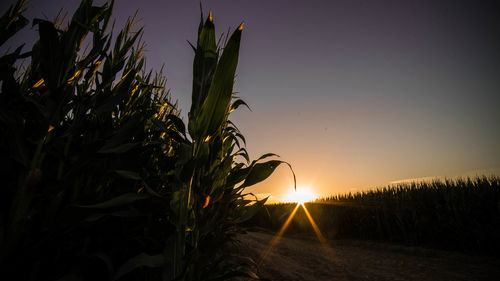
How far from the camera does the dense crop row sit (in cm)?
517

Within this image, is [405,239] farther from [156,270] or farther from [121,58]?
[121,58]

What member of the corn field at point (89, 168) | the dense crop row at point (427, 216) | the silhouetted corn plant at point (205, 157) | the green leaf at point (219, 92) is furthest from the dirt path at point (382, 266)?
the green leaf at point (219, 92)

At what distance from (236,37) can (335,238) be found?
9035 millimetres

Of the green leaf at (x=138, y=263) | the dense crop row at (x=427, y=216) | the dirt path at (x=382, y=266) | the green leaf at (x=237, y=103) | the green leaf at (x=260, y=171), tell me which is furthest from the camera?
the dense crop row at (x=427, y=216)

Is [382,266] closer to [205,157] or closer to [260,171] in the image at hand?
[260,171]

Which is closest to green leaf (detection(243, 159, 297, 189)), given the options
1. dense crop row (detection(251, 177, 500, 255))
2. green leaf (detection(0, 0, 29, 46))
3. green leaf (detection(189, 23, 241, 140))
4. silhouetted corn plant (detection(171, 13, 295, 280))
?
silhouetted corn plant (detection(171, 13, 295, 280))

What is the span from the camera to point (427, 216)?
607 centimetres

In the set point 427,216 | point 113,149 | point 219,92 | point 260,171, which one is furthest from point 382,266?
point 113,149

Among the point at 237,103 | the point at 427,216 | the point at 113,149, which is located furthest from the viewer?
the point at 427,216

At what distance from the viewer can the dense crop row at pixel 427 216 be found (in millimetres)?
5168

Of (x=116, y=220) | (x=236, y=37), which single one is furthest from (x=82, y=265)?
(x=236, y=37)

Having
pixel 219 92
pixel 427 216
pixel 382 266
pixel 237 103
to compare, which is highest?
pixel 237 103

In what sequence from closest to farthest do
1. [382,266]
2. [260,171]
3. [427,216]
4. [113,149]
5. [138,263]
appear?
1. [138,263]
2. [113,149]
3. [260,171]
4. [382,266]
5. [427,216]

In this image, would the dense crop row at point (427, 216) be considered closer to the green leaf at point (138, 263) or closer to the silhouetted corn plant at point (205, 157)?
the silhouetted corn plant at point (205, 157)
